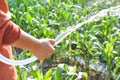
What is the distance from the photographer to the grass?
8.08 ft

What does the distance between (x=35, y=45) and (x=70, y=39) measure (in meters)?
1.58

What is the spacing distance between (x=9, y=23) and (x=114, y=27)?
1736 millimetres

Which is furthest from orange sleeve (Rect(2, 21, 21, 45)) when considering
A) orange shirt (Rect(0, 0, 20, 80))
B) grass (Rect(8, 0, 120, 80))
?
grass (Rect(8, 0, 120, 80))

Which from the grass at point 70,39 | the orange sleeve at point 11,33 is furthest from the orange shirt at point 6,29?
the grass at point 70,39

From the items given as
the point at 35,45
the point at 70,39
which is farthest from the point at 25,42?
the point at 70,39

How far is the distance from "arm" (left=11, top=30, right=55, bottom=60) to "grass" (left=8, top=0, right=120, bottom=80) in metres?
0.71

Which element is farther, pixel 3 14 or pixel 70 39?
pixel 70 39

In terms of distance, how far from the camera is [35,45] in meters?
1.48

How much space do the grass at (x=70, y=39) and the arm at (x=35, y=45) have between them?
712 mm

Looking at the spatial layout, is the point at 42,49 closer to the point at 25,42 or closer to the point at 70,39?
the point at 25,42

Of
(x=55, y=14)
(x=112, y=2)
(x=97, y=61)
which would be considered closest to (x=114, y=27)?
(x=97, y=61)

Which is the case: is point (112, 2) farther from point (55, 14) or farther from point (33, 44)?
point (33, 44)

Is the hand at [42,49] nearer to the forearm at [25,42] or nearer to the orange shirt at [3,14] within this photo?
the forearm at [25,42]

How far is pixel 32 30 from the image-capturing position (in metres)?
3.28
